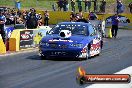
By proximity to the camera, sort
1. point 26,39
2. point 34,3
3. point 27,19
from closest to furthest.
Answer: point 26,39, point 27,19, point 34,3

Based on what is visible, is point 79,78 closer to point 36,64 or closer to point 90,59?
point 36,64

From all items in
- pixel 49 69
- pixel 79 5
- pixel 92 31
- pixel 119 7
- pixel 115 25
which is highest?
pixel 79 5

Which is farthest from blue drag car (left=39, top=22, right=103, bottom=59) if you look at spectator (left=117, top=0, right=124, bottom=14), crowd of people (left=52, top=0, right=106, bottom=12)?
crowd of people (left=52, top=0, right=106, bottom=12)

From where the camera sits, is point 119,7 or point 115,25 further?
point 119,7

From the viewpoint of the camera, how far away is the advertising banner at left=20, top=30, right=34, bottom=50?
21.7 meters

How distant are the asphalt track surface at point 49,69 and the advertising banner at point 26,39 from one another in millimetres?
2121

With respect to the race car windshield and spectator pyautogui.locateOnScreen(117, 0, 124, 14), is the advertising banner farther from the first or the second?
spectator pyautogui.locateOnScreen(117, 0, 124, 14)

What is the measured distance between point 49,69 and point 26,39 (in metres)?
8.19

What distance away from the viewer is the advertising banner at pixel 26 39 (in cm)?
2169

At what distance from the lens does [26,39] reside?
22109 millimetres

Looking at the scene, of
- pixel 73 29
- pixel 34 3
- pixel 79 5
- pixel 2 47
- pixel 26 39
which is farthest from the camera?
pixel 34 3

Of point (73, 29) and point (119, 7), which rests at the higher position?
point (119, 7)

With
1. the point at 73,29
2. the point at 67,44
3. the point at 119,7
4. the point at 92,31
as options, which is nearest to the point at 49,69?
the point at 67,44

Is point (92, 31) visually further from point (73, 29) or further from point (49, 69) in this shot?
point (49, 69)
